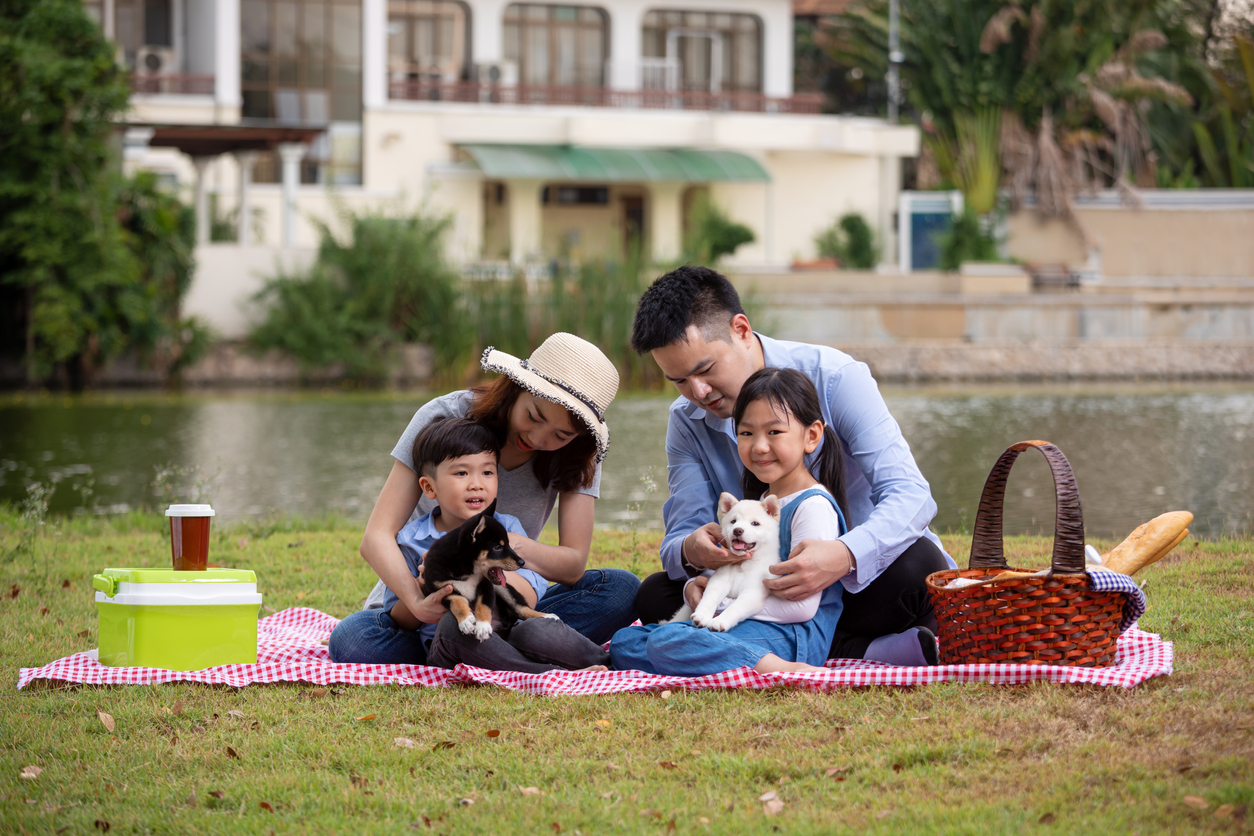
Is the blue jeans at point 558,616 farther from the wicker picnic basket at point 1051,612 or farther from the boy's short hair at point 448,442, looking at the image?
the wicker picnic basket at point 1051,612

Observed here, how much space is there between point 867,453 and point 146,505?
704cm

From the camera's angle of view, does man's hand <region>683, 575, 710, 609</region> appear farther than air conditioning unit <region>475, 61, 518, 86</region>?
No

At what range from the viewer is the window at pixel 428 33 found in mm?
30406

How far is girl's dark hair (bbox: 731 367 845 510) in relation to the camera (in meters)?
3.96

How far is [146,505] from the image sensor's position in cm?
976

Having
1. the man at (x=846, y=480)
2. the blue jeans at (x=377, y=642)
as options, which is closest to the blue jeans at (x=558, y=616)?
the blue jeans at (x=377, y=642)

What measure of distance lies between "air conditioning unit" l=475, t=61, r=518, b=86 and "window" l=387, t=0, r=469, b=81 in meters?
0.75

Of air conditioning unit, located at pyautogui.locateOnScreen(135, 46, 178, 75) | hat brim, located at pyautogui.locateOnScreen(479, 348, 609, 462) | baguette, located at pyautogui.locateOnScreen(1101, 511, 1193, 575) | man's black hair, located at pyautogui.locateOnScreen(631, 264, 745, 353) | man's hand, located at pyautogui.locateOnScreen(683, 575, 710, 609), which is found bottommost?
man's hand, located at pyautogui.locateOnScreen(683, 575, 710, 609)

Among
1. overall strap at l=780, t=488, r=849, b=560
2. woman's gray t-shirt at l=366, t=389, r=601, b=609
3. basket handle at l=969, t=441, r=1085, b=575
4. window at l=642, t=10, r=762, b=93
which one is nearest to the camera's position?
basket handle at l=969, t=441, r=1085, b=575

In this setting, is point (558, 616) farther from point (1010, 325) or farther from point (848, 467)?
point (1010, 325)

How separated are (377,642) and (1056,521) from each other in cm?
222

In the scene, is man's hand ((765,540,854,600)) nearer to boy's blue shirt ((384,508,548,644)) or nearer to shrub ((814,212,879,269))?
boy's blue shirt ((384,508,548,644))

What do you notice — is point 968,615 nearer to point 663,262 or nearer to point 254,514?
point 254,514

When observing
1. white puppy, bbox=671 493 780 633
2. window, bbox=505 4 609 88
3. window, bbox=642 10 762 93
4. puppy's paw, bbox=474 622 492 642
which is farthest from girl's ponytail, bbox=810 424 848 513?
window, bbox=642 10 762 93
